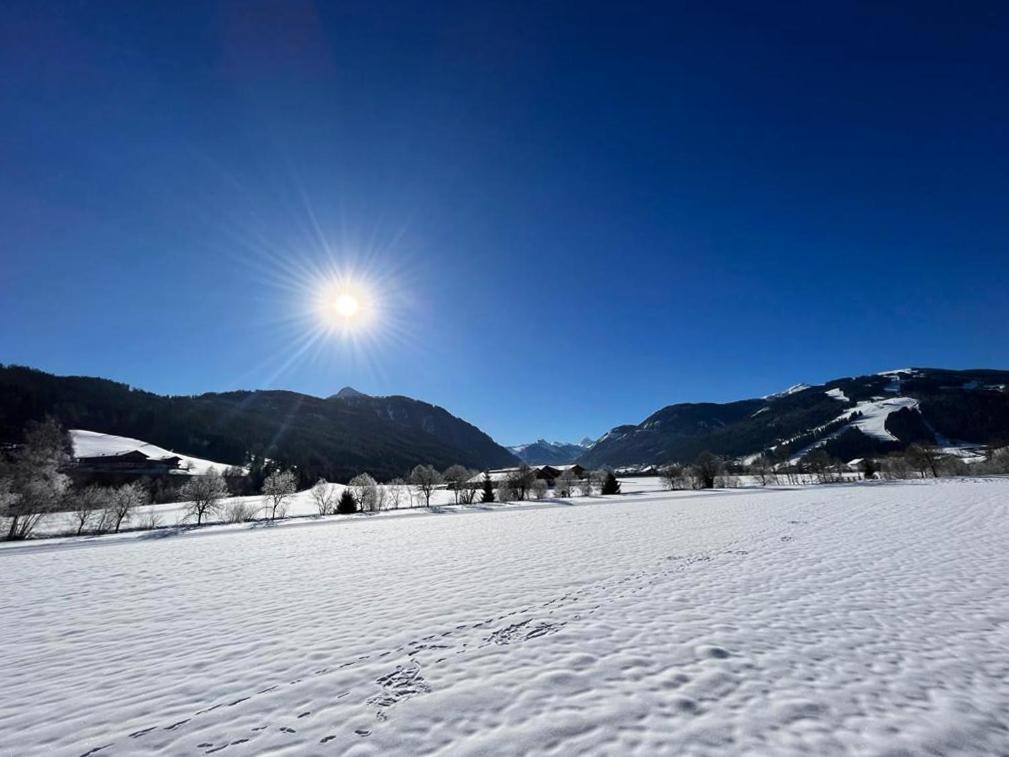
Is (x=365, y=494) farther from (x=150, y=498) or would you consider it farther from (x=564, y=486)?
(x=150, y=498)

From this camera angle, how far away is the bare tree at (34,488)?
4509 centimetres

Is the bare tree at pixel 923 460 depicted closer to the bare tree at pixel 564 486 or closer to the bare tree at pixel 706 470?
the bare tree at pixel 706 470

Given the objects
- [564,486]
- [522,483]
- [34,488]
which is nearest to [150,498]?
[34,488]

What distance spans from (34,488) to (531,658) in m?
68.8

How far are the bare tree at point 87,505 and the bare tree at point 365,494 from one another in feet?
105

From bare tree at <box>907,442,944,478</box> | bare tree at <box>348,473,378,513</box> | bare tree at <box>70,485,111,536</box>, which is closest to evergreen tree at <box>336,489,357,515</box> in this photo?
bare tree at <box>348,473,378,513</box>

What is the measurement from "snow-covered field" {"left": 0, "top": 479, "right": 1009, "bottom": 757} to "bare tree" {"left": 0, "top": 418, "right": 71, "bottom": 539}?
1721 inches

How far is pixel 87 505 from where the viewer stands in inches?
1912

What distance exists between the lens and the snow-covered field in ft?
18.7

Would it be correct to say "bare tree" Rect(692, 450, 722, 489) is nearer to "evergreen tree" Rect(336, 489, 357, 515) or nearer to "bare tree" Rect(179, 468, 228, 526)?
"evergreen tree" Rect(336, 489, 357, 515)

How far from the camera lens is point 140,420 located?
168m

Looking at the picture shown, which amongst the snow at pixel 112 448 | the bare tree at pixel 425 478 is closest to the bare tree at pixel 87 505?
the bare tree at pixel 425 478

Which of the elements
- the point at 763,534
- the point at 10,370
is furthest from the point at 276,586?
the point at 10,370

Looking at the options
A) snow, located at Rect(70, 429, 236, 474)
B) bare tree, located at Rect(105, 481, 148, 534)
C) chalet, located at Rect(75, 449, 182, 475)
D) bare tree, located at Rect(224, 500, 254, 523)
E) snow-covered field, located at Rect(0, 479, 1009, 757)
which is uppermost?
snow, located at Rect(70, 429, 236, 474)
